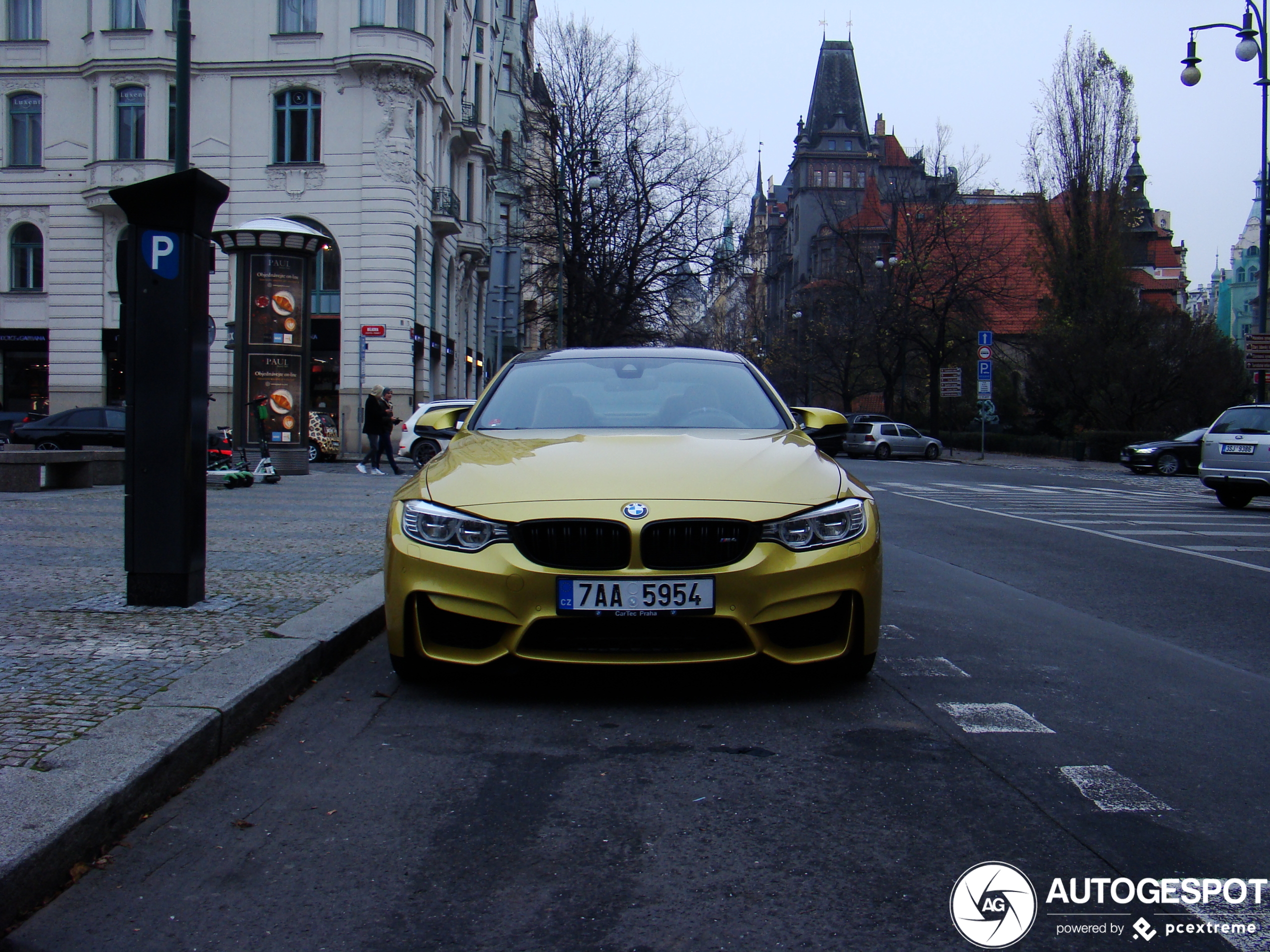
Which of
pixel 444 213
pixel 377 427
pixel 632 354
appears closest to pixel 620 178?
pixel 444 213

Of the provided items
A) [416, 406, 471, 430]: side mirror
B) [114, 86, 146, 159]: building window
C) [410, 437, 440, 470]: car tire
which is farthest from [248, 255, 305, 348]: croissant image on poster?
[114, 86, 146, 159]: building window

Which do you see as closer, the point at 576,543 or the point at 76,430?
the point at 576,543

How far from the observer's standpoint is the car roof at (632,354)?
678 centimetres

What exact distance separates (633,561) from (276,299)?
1879cm

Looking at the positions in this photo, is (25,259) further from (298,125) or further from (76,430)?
(76,430)

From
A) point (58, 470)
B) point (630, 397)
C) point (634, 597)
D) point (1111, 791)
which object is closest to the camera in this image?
point (1111, 791)

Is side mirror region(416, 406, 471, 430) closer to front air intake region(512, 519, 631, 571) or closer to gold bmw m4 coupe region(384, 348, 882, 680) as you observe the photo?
gold bmw m4 coupe region(384, 348, 882, 680)

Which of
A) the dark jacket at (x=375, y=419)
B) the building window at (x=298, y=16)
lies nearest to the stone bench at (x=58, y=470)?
the dark jacket at (x=375, y=419)

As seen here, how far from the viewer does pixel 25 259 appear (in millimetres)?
36594

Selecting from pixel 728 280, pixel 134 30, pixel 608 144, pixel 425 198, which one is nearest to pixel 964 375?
pixel 728 280

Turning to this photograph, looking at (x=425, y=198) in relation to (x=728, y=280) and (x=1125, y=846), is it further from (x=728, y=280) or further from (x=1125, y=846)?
(x=1125, y=846)

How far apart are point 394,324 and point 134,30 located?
11344mm

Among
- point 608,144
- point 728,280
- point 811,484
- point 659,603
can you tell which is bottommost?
point 659,603

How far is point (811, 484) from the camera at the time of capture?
488 centimetres
